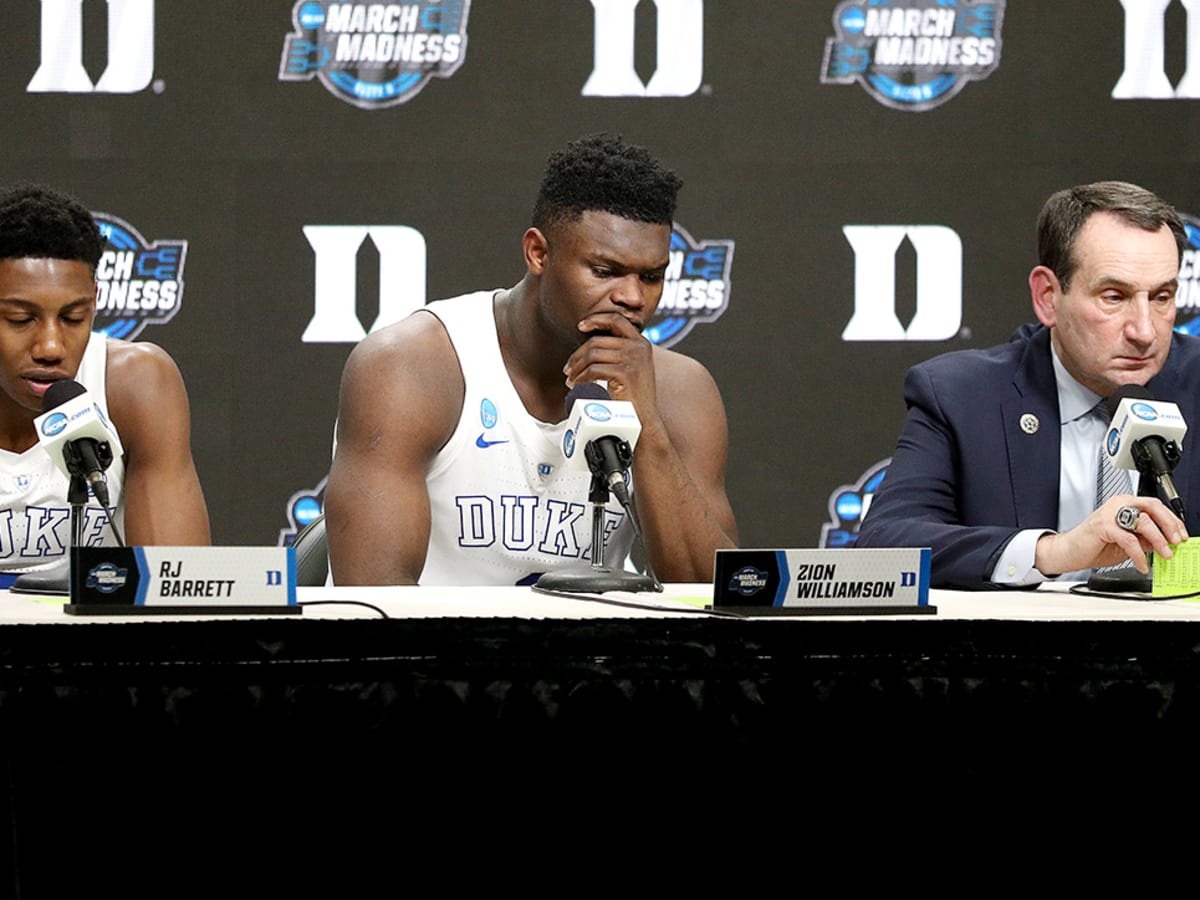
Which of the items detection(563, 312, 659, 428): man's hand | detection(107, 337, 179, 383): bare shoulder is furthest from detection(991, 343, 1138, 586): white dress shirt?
detection(107, 337, 179, 383): bare shoulder

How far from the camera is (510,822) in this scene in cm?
132

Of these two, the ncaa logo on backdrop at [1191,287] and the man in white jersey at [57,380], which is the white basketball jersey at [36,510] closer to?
the man in white jersey at [57,380]

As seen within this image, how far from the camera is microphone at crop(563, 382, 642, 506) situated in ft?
5.91

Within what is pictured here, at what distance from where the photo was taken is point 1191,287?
12.4 feet

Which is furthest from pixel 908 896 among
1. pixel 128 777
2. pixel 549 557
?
pixel 549 557

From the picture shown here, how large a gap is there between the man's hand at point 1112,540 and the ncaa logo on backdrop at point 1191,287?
1.98m

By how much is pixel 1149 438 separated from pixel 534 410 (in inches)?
41.4

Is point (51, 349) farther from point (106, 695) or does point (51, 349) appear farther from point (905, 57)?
point (905, 57)

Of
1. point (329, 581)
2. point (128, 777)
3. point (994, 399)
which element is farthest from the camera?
point (329, 581)

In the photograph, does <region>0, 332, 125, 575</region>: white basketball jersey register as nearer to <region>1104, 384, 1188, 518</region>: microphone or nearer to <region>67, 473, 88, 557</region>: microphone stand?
<region>67, 473, 88, 557</region>: microphone stand

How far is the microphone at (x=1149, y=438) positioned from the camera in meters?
1.81

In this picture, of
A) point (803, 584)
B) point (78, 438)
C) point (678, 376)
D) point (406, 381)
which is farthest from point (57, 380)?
point (803, 584)

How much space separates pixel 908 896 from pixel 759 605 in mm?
299

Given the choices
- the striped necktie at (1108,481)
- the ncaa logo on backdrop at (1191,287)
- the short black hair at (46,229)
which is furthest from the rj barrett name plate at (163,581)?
the ncaa logo on backdrop at (1191,287)
